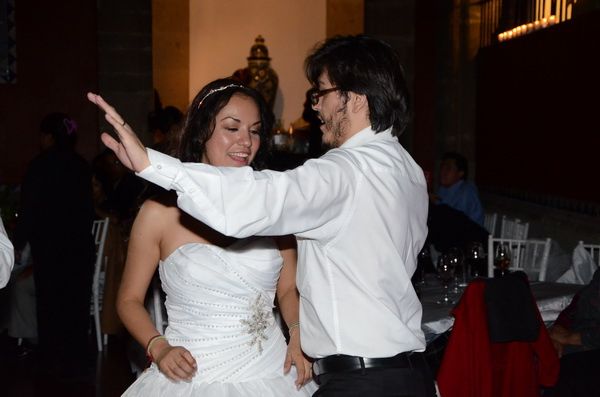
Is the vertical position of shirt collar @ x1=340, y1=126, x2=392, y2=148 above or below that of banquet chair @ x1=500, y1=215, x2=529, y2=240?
above

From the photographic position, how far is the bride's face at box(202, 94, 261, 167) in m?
2.38

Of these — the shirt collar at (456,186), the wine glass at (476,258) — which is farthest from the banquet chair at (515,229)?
the wine glass at (476,258)

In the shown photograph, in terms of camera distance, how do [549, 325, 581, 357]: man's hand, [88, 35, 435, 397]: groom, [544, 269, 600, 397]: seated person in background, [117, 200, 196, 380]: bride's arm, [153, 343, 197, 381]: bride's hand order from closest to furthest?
[88, 35, 435, 397]: groom, [153, 343, 197, 381]: bride's hand, [117, 200, 196, 380]: bride's arm, [544, 269, 600, 397]: seated person in background, [549, 325, 581, 357]: man's hand

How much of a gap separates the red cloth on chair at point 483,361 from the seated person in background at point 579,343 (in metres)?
0.32

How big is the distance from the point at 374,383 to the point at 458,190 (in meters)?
5.42

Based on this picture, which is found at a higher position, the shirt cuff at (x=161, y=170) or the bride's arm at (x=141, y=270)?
the shirt cuff at (x=161, y=170)

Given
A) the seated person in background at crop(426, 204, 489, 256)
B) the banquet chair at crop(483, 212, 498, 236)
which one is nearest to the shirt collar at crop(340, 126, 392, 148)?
the seated person in background at crop(426, 204, 489, 256)

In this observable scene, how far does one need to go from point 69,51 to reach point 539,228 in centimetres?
465

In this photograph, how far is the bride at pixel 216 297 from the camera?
234 cm

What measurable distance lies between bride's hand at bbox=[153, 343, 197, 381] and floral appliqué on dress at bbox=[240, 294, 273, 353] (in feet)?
0.72

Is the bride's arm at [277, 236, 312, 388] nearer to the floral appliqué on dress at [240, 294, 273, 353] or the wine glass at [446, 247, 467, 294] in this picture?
the floral appliqué on dress at [240, 294, 273, 353]

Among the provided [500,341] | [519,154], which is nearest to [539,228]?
[519,154]

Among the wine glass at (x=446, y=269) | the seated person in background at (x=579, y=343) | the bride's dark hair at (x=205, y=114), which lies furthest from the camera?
the wine glass at (x=446, y=269)

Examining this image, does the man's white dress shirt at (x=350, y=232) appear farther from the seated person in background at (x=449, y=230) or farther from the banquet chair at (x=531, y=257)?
the seated person in background at (x=449, y=230)
